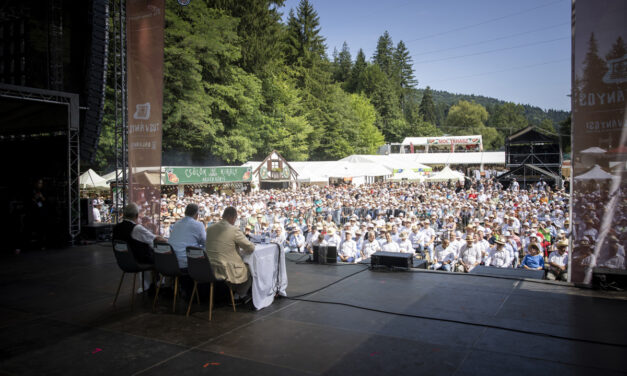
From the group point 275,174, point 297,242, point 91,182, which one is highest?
point 275,174

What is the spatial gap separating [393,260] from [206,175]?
52.8 feet

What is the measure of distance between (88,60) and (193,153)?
18.6 metres

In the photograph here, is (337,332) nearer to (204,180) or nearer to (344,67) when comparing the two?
(204,180)

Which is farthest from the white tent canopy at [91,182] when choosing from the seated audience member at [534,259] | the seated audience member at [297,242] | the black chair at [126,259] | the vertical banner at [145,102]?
the seated audience member at [534,259]

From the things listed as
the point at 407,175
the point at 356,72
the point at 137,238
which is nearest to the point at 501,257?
the point at 137,238

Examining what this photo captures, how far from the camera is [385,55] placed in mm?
72438

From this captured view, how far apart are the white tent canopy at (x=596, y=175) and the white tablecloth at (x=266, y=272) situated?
3873 millimetres

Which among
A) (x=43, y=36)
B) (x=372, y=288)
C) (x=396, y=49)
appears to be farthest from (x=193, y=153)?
(x=396, y=49)

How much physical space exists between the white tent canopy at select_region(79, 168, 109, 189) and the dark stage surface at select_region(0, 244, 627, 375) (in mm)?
14329

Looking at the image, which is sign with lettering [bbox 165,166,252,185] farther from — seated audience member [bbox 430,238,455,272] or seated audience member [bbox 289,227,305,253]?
seated audience member [bbox 430,238,455,272]

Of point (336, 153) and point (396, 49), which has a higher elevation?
point (396, 49)

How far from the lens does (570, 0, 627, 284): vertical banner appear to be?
488 cm

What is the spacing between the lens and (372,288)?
17.5 ft

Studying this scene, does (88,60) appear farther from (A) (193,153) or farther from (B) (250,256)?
(A) (193,153)
